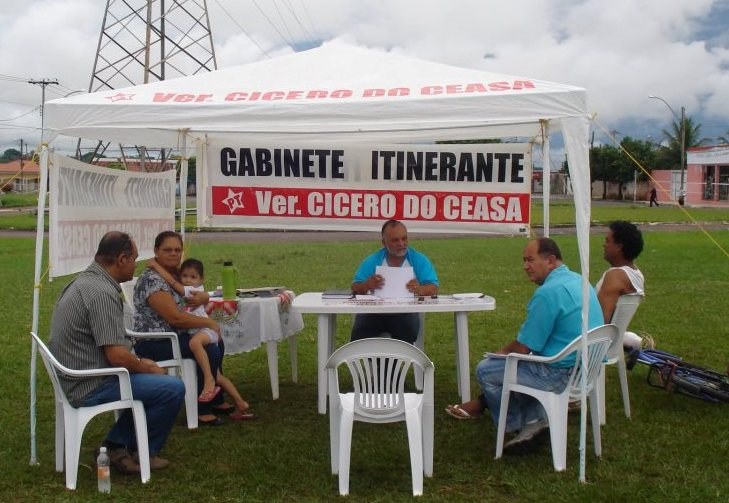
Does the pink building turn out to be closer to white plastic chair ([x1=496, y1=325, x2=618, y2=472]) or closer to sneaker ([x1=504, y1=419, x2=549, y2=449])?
white plastic chair ([x1=496, y1=325, x2=618, y2=472])

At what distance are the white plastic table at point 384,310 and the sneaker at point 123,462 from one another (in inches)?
58.4

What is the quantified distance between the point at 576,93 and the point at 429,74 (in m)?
1.16

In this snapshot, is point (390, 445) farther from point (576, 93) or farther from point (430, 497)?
point (576, 93)

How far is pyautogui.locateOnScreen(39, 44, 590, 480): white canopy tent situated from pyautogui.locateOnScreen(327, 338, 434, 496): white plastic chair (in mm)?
936

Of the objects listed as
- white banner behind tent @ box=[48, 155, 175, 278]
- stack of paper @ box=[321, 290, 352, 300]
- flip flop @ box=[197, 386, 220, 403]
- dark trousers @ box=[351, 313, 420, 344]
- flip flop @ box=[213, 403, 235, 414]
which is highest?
white banner behind tent @ box=[48, 155, 175, 278]

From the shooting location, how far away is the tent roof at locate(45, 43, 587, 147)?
479 cm

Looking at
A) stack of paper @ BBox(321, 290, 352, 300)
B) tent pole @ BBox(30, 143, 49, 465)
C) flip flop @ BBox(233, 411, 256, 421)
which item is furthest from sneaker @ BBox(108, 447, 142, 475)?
stack of paper @ BBox(321, 290, 352, 300)

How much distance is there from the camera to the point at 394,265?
6.79m

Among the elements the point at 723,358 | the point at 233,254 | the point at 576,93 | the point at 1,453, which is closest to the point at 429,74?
the point at 576,93

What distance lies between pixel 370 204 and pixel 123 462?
138 inches

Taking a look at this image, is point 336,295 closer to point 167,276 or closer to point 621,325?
point 167,276

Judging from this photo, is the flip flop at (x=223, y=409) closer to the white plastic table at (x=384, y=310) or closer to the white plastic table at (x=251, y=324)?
the white plastic table at (x=251, y=324)

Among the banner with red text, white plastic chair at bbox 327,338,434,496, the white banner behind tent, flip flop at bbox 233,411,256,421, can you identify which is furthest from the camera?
the banner with red text

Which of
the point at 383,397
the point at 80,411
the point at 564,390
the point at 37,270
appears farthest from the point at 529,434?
the point at 37,270
